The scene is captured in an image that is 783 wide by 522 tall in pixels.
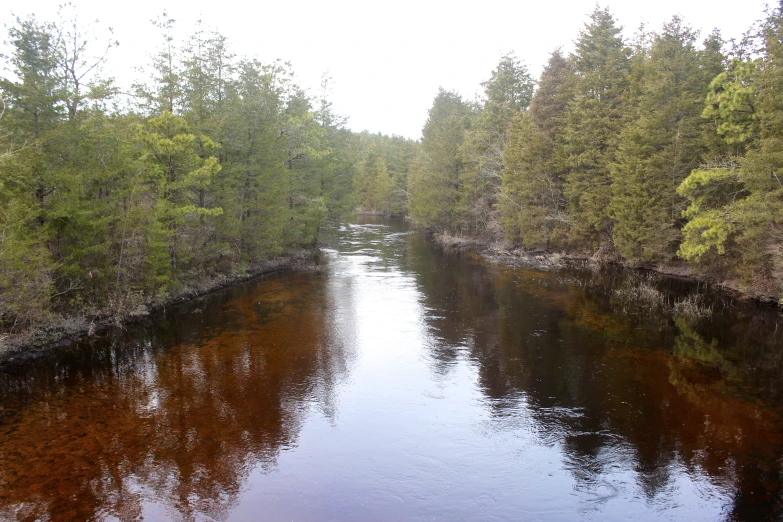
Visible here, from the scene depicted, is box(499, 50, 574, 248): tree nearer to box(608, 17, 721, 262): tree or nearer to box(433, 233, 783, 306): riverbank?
box(433, 233, 783, 306): riverbank

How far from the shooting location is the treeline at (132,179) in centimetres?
1413

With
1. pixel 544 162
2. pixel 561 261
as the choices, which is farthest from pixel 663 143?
pixel 561 261

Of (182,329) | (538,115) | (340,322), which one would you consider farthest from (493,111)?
(182,329)

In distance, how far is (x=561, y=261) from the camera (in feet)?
108

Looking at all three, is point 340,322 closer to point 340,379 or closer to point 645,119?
point 340,379

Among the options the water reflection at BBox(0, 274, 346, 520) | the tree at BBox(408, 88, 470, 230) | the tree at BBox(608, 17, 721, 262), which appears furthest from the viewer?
the tree at BBox(408, 88, 470, 230)

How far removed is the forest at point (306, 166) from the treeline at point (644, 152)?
13 centimetres

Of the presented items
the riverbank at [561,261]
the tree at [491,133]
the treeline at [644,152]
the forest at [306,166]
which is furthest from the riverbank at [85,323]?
the tree at [491,133]

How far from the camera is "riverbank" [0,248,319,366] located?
46.2 feet

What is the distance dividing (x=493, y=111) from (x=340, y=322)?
3228cm

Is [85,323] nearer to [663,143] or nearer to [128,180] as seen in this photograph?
[128,180]

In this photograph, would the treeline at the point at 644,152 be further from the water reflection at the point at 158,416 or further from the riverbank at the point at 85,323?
the riverbank at the point at 85,323

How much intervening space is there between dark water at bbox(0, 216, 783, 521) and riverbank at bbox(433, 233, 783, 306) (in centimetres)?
172

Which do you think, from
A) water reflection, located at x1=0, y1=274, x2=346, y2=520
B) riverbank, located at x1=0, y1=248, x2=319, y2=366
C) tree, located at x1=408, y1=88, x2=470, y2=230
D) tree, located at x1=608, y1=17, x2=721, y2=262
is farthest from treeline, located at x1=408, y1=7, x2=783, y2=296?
riverbank, located at x1=0, y1=248, x2=319, y2=366
